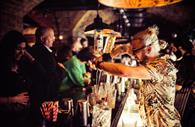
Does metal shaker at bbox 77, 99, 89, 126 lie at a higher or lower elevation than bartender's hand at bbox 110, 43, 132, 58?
lower

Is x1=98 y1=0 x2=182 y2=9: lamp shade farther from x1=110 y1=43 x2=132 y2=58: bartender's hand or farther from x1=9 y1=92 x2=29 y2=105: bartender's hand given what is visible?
x1=9 y1=92 x2=29 y2=105: bartender's hand

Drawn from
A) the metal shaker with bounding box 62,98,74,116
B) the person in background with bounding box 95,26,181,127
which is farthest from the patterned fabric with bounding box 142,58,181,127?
the metal shaker with bounding box 62,98,74,116

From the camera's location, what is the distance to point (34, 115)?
3.60 m

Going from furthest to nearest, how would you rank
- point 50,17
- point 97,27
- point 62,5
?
1. point 50,17
2. point 62,5
3. point 97,27

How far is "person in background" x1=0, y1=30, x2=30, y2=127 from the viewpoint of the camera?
3322 mm

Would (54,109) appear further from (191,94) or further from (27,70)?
(191,94)

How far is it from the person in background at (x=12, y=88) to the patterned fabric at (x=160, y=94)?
157 cm

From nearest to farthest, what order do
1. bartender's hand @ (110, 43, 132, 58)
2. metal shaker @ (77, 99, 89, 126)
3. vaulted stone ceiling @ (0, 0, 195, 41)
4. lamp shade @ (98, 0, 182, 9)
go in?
metal shaker @ (77, 99, 89, 126) → lamp shade @ (98, 0, 182, 9) → bartender's hand @ (110, 43, 132, 58) → vaulted stone ceiling @ (0, 0, 195, 41)

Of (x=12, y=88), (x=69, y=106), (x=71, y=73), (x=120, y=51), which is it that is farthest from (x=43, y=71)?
(x=71, y=73)

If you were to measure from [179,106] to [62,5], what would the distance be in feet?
15.0

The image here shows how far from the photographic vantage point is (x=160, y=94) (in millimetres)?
2777

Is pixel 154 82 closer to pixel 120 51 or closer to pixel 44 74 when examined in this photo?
pixel 120 51

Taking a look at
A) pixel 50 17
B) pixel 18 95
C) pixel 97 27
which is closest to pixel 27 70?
pixel 18 95

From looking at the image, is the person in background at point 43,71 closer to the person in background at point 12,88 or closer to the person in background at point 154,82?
the person in background at point 12,88
